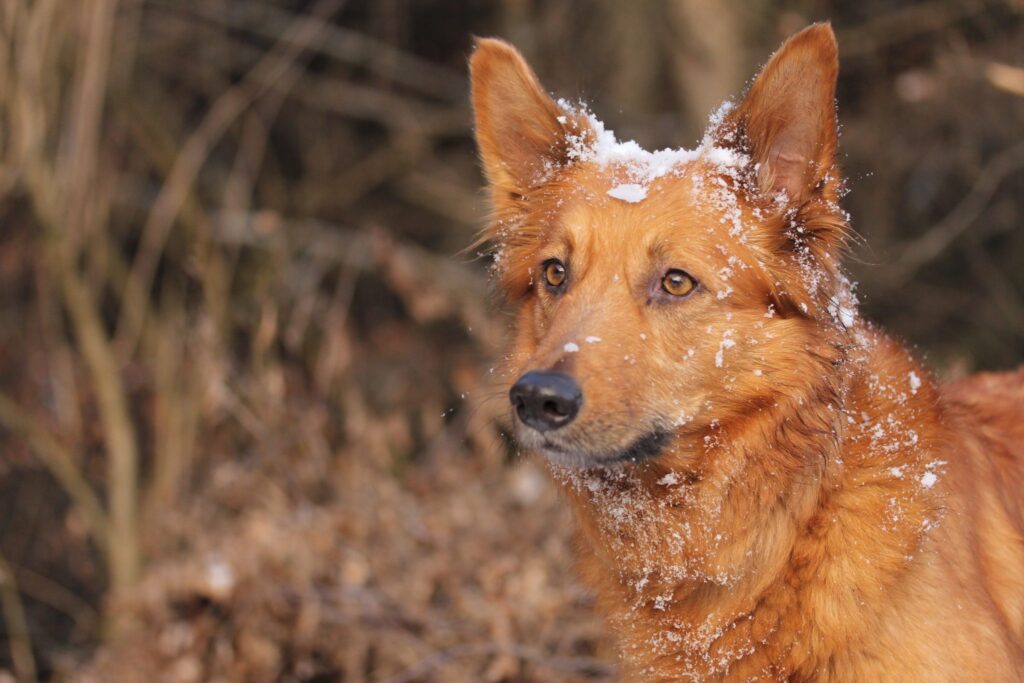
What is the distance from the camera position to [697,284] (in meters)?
3.38

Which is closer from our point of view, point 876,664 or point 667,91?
point 876,664

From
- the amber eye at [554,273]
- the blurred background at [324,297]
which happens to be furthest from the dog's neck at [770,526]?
the amber eye at [554,273]

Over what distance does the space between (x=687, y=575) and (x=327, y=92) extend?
312 inches

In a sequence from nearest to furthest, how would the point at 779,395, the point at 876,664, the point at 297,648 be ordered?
the point at 876,664 → the point at 779,395 → the point at 297,648

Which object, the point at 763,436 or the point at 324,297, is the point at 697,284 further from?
the point at 324,297

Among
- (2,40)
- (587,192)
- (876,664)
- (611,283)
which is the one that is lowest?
(876,664)

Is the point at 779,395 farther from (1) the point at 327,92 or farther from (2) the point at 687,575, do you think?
(1) the point at 327,92

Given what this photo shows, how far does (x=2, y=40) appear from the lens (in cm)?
580

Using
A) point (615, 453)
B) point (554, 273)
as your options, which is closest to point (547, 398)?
point (615, 453)

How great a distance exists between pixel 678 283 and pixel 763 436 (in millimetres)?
521

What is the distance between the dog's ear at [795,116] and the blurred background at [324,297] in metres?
0.33

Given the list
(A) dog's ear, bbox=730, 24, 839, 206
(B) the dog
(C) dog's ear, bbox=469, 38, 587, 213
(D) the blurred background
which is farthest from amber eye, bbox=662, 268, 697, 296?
(C) dog's ear, bbox=469, 38, 587, 213

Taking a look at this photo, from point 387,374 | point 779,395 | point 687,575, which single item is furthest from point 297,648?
point 387,374

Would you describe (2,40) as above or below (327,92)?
below
